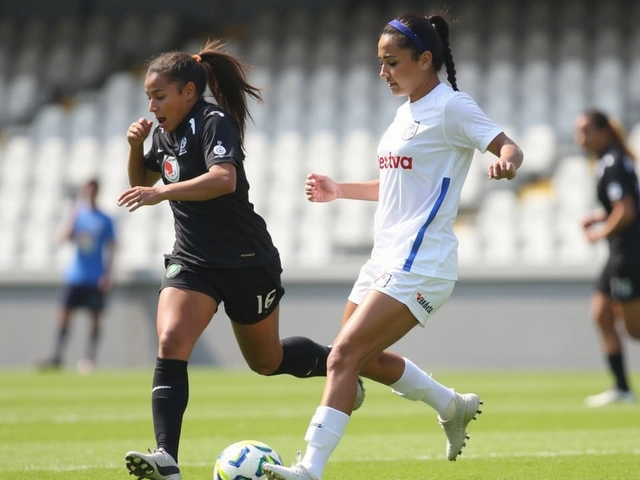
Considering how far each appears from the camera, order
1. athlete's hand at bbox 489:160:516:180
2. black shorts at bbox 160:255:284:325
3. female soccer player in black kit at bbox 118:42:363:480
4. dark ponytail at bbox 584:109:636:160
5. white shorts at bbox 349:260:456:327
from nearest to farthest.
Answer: athlete's hand at bbox 489:160:516:180, white shorts at bbox 349:260:456:327, female soccer player in black kit at bbox 118:42:363:480, black shorts at bbox 160:255:284:325, dark ponytail at bbox 584:109:636:160

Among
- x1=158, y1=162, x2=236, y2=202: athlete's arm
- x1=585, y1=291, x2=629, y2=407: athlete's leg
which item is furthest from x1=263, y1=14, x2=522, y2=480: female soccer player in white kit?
x1=585, y1=291, x2=629, y2=407: athlete's leg

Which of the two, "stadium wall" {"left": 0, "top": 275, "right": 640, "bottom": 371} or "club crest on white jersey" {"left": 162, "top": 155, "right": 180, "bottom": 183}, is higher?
"club crest on white jersey" {"left": 162, "top": 155, "right": 180, "bottom": 183}

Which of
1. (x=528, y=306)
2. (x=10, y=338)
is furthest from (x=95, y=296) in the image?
(x=528, y=306)

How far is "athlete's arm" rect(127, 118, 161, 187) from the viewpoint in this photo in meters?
5.54

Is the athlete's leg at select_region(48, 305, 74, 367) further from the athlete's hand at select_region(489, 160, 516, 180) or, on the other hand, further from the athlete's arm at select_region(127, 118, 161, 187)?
the athlete's hand at select_region(489, 160, 516, 180)

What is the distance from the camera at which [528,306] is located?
1541 centimetres

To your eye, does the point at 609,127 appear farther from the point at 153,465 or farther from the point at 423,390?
the point at 153,465

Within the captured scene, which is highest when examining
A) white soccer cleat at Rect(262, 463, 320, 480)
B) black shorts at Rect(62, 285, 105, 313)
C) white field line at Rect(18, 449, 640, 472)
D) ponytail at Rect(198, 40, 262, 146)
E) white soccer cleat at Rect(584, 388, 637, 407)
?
ponytail at Rect(198, 40, 262, 146)

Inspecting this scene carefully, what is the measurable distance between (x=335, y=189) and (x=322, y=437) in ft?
4.91

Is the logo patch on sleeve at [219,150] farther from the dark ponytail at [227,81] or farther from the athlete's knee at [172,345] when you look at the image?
the athlete's knee at [172,345]

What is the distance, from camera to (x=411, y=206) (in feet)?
17.0

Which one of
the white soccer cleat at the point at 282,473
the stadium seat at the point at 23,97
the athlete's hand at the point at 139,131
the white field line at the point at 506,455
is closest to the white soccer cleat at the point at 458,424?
the white field line at the point at 506,455

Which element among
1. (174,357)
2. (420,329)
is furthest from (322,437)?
(420,329)

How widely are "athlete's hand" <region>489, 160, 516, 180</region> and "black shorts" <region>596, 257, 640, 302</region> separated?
5360 mm
